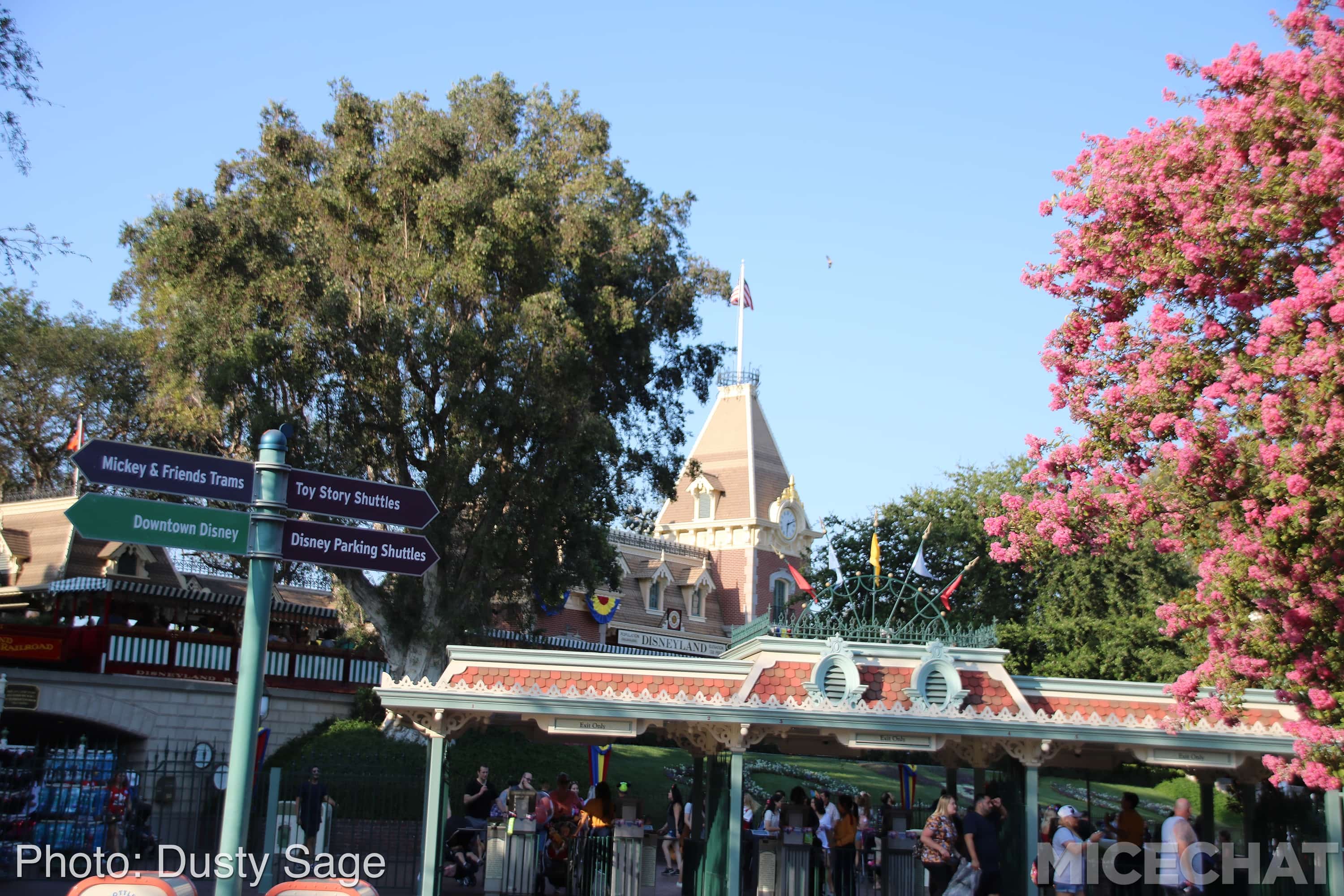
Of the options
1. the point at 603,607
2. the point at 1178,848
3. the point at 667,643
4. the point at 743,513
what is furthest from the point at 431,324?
the point at 743,513

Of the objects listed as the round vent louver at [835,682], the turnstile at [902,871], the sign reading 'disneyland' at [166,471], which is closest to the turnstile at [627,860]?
the round vent louver at [835,682]

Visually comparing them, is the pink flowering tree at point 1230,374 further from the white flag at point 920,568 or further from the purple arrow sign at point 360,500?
the purple arrow sign at point 360,500

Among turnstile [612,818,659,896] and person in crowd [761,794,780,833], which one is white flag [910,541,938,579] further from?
turnstile [612,818,659,896]

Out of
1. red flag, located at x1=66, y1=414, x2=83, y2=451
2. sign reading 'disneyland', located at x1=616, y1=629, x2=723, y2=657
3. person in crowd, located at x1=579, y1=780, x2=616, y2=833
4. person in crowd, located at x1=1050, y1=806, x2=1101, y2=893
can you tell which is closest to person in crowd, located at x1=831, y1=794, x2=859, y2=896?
person in crowd, located at x1=1050, y1=806, x2=1101, y2=893

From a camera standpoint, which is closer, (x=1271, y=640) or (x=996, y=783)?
(x=1271, y=640)

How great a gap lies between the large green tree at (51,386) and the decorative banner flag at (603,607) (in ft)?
57.7

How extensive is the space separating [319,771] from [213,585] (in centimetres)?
2225

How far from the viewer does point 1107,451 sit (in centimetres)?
1384

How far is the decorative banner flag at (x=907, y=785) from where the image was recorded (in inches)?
932

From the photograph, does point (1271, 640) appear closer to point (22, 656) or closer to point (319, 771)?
point (319, 771)

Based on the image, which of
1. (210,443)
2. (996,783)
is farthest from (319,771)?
(210,443)

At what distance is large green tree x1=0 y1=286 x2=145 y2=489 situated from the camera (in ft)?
136

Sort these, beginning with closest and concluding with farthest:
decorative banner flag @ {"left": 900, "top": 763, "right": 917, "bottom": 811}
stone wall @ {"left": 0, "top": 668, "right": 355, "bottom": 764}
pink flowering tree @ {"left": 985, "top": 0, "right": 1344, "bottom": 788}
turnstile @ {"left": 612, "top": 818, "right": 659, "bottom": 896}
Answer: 1. pink flowering tree @ {"left": 985, "top": 0, "right": 1344, "bottom": 788}
2. turnstile @ {"left": 612, "top": 818, "right": 659, "bottom": 896}
3. decorative banner flag @ {"left": 900, "top": 763, "right": 917, "bottom": 811}
4. stone wall @ {"left": 0, "top": 668, "right": 355, "bottom": 764}

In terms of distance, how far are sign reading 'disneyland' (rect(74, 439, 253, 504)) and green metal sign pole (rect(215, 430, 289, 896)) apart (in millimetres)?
147
